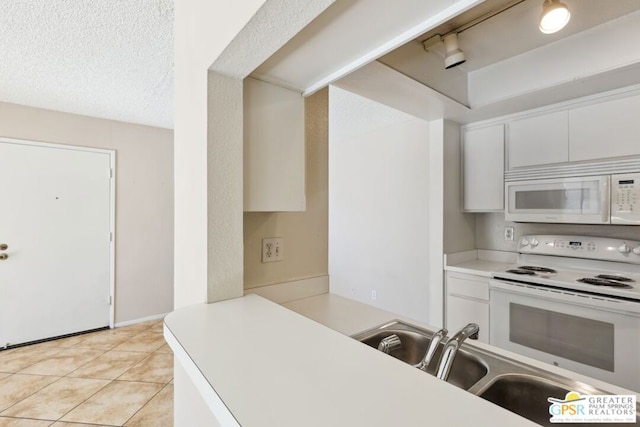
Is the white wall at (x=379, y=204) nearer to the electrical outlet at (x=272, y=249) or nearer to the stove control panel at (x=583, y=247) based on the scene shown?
the stove control panel at (x=583, y=247)

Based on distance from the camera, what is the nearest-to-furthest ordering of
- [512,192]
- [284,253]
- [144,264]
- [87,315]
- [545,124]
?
1. [284,253]
2. [545,124]
3. [512,192]
4. [87,315]
5. [144,264]

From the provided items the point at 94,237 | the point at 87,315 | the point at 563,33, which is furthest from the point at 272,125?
the point at 87,315

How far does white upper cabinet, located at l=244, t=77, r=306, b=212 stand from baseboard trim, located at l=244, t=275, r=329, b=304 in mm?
454

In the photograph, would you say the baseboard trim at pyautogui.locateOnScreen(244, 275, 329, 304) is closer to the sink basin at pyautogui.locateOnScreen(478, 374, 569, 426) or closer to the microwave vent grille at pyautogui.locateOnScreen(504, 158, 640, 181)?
the sink basin at pyautogui.locateOnScreen(478, 374, 569, 426)

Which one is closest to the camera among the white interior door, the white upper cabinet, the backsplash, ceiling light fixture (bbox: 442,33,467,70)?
the white upper cabinet

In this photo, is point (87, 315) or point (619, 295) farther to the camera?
point (87, 315)

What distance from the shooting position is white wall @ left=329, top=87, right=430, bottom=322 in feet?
10.4

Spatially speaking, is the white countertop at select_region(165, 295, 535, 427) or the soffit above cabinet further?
the soffit above cabinet

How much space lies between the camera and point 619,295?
1.70 metres

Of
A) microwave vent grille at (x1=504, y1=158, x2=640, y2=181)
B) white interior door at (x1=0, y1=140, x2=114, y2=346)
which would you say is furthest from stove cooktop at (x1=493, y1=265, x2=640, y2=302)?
white interior door at (x1=0, y1=140, x2=114, y2=346)

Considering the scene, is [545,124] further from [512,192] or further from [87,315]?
[87,315]

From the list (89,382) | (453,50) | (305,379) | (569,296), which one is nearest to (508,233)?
(569,296)

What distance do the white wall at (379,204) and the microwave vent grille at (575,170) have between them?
90 centimetres

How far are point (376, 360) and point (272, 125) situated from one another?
3.40 ft
